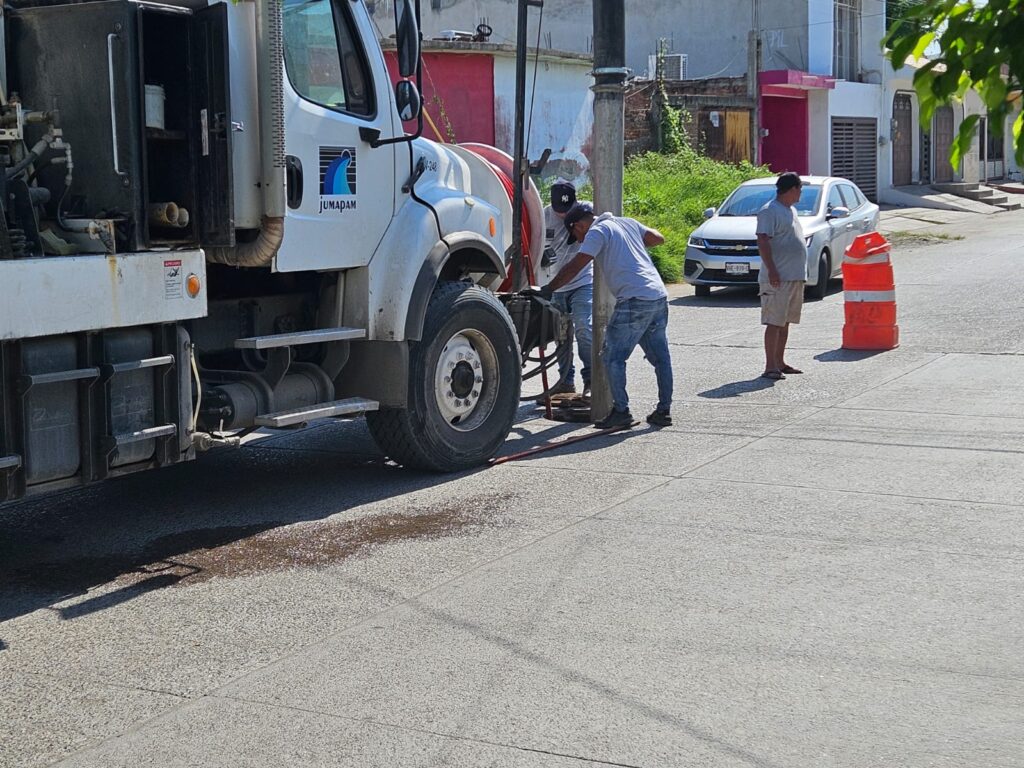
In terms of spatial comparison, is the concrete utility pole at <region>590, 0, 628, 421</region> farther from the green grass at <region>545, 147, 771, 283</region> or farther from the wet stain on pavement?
the green grass at <region>545, 147, 771, 283</region>

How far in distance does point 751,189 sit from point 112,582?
15.0m

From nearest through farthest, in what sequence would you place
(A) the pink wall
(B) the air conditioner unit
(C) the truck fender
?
(C) the truck fender → (B) the air conditioner unit → (A) the pink wall

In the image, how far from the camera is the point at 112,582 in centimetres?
636

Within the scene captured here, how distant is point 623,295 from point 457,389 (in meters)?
1.72

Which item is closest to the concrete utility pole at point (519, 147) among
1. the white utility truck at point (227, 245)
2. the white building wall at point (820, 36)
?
the white utility truck at point (227, 245)

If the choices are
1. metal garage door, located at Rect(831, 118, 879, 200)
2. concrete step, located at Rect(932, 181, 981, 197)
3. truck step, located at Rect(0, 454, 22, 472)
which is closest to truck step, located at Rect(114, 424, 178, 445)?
truck step, located at Rect(0, 454, 22, 472)

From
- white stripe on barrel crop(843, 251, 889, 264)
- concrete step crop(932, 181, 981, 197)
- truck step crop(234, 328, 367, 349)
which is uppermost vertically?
concrete step crop(932, 181, 981, 197)

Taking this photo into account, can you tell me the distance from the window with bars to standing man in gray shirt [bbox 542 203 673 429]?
2876cm

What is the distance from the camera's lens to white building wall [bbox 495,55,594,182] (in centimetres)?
2434

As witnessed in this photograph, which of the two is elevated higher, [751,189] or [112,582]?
[751,189]

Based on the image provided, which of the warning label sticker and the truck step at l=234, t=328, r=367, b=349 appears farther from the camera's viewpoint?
the truck step at l=234, t=328, r=367, b=349

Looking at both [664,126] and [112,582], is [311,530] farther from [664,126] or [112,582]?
[664,126]

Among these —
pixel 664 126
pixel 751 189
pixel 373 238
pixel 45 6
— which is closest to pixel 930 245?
pixel 664 126

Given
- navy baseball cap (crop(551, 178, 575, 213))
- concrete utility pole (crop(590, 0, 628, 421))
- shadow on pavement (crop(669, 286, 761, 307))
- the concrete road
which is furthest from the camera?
shadow on pavement (crop(669, 286, 761, 307))
